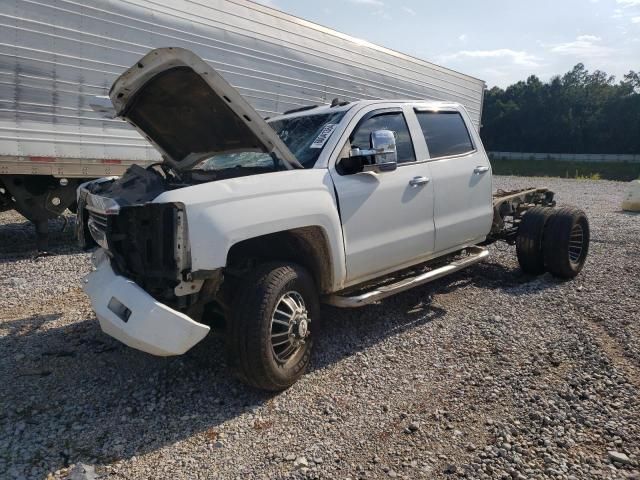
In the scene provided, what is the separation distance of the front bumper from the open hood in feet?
4.40

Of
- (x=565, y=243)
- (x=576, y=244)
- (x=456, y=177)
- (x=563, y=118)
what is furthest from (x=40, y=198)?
(x=563, y=118)

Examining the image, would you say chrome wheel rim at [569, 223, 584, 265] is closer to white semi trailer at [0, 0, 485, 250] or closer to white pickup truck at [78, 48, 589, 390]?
white pickup truck at [78, 48, 589, 390]

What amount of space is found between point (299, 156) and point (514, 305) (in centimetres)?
265

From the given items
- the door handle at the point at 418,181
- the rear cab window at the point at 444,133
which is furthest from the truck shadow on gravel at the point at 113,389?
the rear cab window at the point at 444,133

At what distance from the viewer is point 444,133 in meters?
4.94

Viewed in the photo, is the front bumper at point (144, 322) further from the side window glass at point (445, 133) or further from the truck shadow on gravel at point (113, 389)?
the side window glass at point (445, 133)

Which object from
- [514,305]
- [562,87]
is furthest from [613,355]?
[562,87]

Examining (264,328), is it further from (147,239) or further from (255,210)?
(147,239)

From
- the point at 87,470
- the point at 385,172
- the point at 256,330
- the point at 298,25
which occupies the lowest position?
the point at 87,470

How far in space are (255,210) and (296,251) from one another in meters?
0.65

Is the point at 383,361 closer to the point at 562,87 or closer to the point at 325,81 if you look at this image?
the point at 325,81

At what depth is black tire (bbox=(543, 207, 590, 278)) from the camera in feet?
18.4

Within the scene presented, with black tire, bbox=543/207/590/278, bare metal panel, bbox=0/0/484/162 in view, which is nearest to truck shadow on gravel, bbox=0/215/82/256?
bare metal panel, bbox=0/0/484/162

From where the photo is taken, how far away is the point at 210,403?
3.28 metres
